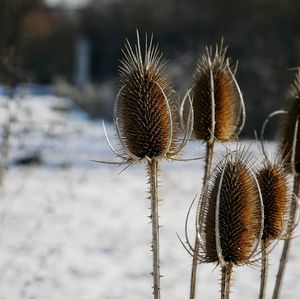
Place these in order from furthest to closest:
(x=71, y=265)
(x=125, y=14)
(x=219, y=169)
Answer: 1. (x=125, y=14)
2. (x=71, y=265)
3. (x=219, y=169)

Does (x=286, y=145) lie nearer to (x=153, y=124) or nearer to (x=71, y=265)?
(x=153, y=124)

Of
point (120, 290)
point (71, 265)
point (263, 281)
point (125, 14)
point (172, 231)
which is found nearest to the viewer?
point (263, 281)

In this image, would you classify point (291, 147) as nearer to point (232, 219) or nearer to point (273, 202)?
point (273, 202)

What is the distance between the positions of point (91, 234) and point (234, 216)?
3.56 m

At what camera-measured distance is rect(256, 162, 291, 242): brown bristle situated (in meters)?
2.03

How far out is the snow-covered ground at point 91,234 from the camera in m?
4.15

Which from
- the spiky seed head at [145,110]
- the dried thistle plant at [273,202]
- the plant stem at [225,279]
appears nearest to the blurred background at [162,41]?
the spiky seed head at [145,110]

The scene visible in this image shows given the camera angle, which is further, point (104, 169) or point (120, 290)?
point (104, 169)

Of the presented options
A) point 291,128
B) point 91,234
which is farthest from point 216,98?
point 91,234

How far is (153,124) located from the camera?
1.94m

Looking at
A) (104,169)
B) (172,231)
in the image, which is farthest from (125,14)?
(172,231)

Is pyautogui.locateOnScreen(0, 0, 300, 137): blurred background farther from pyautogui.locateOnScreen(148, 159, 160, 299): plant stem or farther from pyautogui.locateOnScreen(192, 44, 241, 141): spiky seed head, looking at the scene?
pyautogui.locateOnScreen(148, 159, 160, 299): plant stem

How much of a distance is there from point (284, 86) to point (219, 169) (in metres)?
11.2

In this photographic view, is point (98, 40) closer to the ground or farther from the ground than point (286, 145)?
farther from the ground
